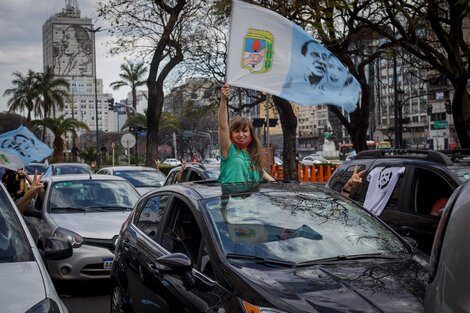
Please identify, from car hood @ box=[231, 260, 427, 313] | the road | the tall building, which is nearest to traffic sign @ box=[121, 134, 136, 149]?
the road

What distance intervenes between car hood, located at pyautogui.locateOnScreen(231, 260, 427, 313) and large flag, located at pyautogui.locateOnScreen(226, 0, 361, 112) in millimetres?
3277

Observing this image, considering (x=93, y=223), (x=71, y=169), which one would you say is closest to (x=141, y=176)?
(x=71, y=169)

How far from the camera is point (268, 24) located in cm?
732

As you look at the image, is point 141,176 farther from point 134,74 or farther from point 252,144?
point 134,74

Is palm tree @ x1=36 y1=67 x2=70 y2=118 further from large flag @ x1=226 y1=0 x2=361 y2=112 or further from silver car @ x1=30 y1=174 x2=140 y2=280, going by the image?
large flag @ x1=226 y1=0 x2=361 y2=112

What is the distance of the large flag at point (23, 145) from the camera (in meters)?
11.3

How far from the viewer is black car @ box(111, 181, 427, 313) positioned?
356 cm

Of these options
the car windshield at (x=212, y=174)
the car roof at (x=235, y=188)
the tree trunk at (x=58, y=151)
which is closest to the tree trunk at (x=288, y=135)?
the car windshield at (x=212, y=174)

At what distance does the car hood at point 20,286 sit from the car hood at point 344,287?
1.12 metres

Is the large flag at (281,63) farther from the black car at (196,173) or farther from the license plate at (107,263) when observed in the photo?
the black car at (196,173)

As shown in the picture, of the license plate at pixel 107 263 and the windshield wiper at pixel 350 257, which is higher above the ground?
the windshield wiper at pixel 350 257

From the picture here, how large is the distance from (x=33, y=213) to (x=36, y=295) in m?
5.93

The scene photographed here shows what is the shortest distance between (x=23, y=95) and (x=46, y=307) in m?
63.7

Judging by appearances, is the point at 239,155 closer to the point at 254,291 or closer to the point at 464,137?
the point at 254,291
